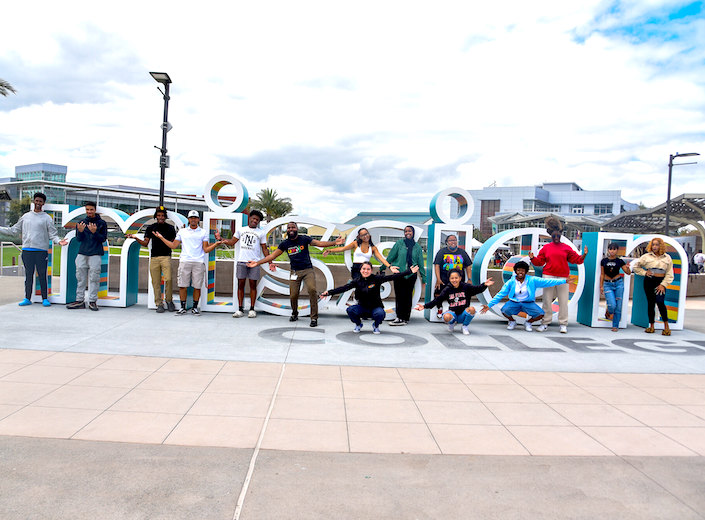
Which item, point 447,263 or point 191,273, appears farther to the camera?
point 191,273

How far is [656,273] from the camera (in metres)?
8.71

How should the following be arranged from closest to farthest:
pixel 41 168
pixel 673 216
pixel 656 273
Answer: pixel 656 273 < pixel 673 216 < pixel 41 168

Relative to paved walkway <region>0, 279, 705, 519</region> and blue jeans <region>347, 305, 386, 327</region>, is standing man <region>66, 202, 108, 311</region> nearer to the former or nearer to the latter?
paved walkway <region>0, 279, 705, 519</region>

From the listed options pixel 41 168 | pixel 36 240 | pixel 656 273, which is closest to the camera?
pixel 656 273

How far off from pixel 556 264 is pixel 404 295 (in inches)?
103

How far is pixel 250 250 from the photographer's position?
888cm

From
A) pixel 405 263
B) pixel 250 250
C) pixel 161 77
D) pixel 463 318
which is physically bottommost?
pixel 463 318

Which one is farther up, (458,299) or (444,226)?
(444,226)

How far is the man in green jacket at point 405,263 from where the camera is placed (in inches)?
347

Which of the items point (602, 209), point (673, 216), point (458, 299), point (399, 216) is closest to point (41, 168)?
point (399, 216)

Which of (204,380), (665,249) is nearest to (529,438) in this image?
(204,380)

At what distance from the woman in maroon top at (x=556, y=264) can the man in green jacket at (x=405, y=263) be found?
6.73 feet

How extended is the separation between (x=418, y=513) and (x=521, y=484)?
2.50 ft

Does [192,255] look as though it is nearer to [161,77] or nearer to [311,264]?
[311,264]
